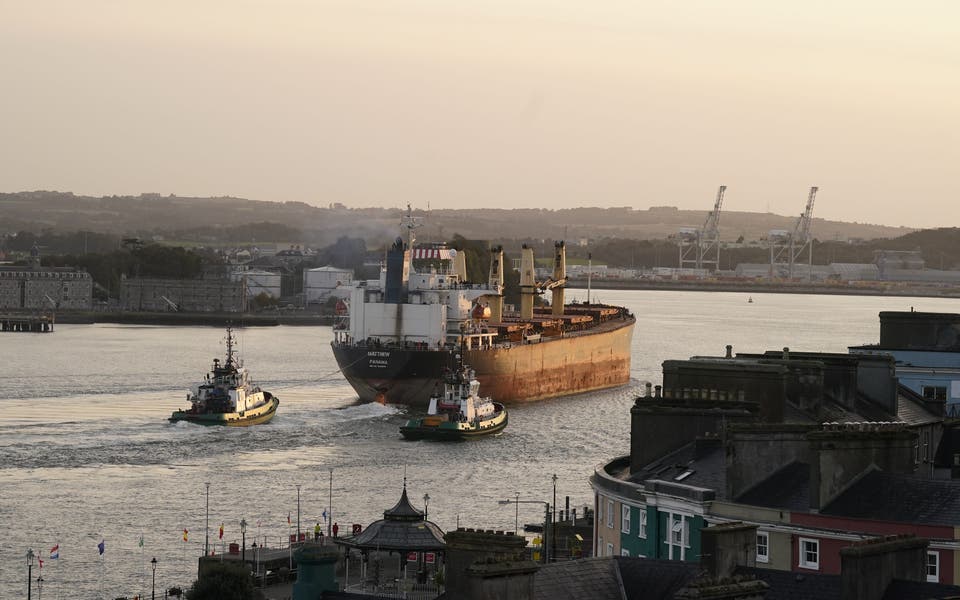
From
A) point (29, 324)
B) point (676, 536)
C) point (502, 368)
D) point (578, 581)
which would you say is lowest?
point (29, 324)

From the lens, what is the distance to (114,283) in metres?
190

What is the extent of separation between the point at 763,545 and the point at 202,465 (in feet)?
90.3

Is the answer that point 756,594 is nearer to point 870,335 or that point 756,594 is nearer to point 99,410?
point 99,410

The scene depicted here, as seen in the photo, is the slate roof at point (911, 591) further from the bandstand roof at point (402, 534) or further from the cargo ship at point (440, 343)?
the cargo ship at point (440, 343)

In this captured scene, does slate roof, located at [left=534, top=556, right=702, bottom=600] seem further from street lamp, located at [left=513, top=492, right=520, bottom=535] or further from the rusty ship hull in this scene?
the rusty ship hull

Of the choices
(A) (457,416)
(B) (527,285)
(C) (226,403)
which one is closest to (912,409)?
(A) (457,416)

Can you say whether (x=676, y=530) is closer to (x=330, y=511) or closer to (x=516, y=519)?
(x=516, y=519)

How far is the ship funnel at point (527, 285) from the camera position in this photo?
3575 inches

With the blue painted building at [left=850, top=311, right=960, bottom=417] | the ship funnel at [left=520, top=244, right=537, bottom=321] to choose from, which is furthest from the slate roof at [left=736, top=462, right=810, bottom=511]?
the ship funnel at [left=520, top=244, right=537, bottom=321]

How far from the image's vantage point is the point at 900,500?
17734mm

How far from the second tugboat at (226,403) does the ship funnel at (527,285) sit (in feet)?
118

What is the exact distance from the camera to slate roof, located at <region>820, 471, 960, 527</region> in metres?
17.6

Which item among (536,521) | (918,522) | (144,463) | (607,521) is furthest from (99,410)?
(918,522)

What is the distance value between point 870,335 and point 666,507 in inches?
4267
